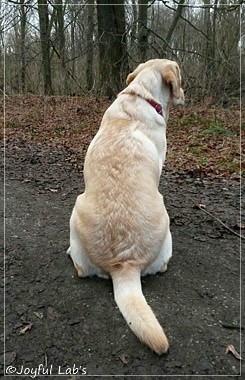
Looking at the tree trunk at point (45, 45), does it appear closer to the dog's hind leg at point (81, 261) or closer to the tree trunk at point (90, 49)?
the tree trunk at point (90, 49)

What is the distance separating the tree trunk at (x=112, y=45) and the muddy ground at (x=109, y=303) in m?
7.40

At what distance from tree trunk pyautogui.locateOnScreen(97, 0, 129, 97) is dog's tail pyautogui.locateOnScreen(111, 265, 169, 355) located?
949cm

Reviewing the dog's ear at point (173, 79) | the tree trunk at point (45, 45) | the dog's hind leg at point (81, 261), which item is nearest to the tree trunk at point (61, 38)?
the tree trunk at point (45, 45)

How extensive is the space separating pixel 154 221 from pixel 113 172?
51cm

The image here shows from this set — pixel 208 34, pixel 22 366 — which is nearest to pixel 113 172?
pixel 22 366

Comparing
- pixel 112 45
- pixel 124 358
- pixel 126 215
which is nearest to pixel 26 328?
pixel 124 358

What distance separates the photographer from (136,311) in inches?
92.9

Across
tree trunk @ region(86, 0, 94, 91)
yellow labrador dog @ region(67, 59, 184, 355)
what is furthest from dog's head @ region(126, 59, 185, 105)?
tree trunk @ region(86, 0, 94, 91)

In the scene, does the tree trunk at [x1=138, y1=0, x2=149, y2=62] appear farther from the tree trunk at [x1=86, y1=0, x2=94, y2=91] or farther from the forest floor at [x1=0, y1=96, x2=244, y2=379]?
the forest floor at [x1=0, y1=96, x2=244, y2=379]

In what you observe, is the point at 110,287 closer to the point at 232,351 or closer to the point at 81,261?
the point at 81,261

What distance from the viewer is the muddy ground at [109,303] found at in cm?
234

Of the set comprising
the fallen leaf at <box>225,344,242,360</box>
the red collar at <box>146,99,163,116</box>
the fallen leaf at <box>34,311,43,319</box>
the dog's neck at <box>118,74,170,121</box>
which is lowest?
the fallen leaf at <box>225,344,242,360</box>

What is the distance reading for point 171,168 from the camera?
654 centimetres

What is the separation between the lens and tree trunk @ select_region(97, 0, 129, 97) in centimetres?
1132
